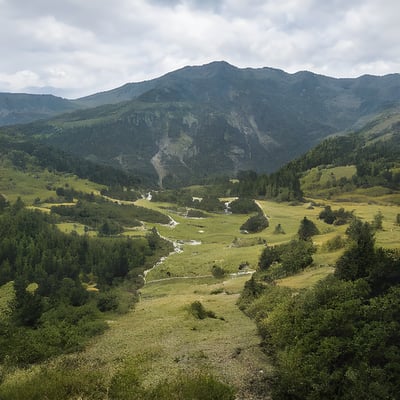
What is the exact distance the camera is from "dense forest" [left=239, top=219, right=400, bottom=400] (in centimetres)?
3516

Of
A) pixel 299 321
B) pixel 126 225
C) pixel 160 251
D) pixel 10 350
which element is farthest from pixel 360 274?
pixel 126 225

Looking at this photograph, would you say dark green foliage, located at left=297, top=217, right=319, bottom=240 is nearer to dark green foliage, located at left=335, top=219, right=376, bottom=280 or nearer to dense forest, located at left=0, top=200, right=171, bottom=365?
dense forest, located at left=0, top=200, right=171, bottom=365

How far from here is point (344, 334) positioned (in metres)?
40.2

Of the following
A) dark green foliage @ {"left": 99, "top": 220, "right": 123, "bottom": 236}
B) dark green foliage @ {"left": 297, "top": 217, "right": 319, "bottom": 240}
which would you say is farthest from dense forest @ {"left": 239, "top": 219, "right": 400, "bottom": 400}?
dark green foliage @ {"left": 99, "top": 220, "right": 123, "bottom": 236}

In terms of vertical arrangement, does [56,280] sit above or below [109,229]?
below

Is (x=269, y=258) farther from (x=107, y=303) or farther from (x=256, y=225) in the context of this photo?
(x=256, y=225)

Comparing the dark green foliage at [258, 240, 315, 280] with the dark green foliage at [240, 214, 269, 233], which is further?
the dark green foliage at [240, 214, 269, 233]

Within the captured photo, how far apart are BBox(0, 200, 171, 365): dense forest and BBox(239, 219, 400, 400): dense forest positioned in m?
27.3

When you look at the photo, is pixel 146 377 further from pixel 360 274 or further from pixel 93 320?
pixel 360 274

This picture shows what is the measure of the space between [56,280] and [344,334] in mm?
90934

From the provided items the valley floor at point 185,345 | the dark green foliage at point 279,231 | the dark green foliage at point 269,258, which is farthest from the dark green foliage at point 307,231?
the valley floor at point 185,345

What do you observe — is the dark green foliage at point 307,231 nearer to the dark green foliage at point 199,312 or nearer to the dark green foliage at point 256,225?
the dark green foliage at point 256,225

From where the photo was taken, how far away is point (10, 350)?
161 feet

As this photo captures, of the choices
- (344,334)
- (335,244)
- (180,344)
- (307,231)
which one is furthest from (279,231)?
(344,334)
